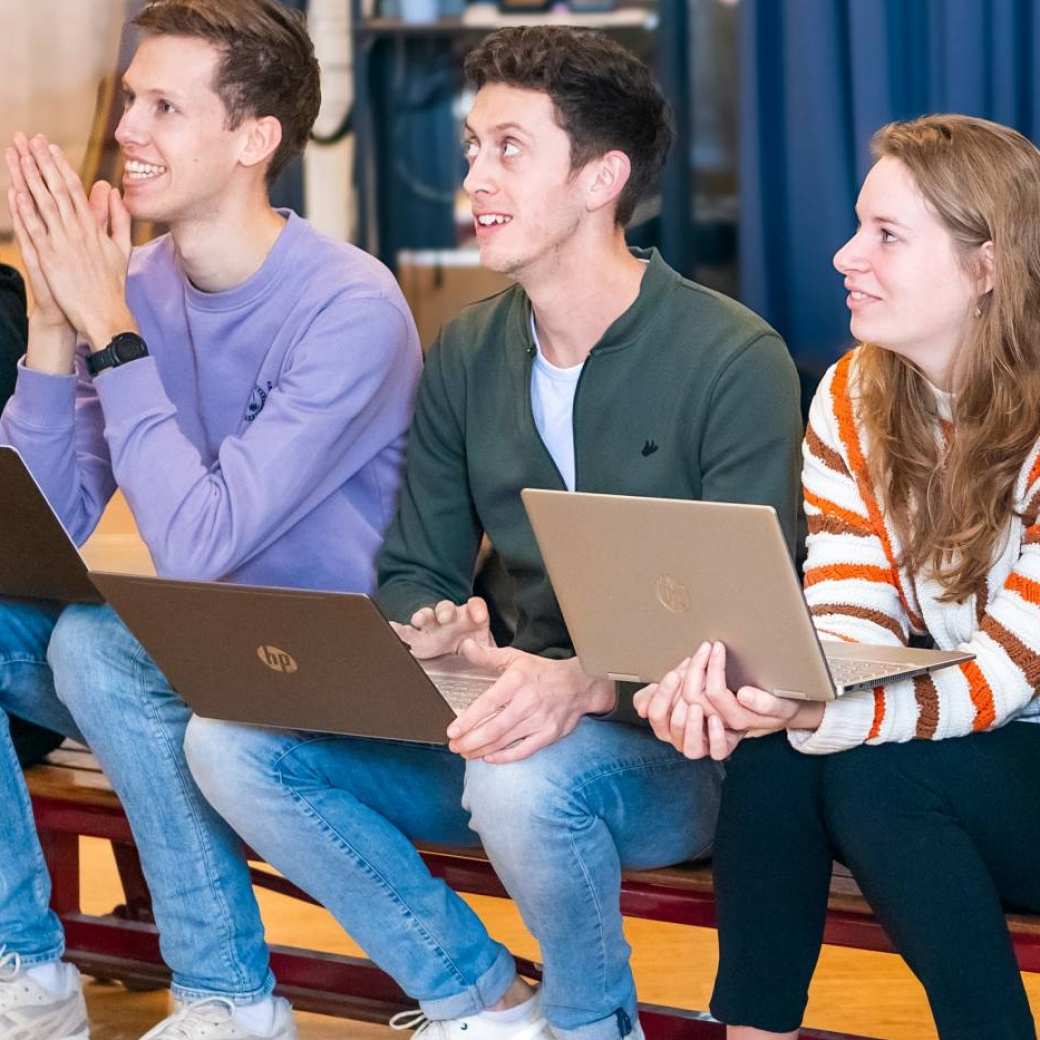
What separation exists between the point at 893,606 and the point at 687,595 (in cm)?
34

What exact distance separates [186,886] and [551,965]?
405 mm

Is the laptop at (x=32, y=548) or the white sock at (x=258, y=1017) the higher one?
the laptop at (x=32, y=548)

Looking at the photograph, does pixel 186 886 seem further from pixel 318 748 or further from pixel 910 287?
pixel 910 287

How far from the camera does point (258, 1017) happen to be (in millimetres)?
1896

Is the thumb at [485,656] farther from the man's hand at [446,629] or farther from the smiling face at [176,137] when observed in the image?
the smiling face at [176,137]

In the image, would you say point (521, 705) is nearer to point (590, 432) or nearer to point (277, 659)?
point (277, 659)

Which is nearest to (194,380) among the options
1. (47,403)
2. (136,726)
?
(47,403)

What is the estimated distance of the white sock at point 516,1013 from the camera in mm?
1794

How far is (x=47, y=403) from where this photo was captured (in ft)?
6.69

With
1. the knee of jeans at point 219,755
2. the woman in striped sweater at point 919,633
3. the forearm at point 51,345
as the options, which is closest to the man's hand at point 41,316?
the forearm at point 51,345

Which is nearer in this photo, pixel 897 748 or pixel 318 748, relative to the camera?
pixel 897 748

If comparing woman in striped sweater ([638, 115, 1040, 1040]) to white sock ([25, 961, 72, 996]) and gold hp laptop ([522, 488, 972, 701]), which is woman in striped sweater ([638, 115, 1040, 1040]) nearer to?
gold hp laptop ([522, 488, 972, 701])

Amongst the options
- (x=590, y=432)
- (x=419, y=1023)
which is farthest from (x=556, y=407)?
(x=419, y=1023)

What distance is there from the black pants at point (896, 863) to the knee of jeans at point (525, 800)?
15 centimetres
